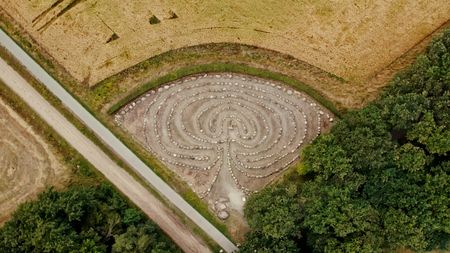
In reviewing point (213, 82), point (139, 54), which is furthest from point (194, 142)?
point (139, 54)

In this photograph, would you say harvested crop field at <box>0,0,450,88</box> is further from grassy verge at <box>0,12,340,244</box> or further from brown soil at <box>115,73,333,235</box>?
brown soil at <box>115,73,333,235</box>

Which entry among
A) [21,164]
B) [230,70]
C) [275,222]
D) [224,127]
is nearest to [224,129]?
[224,127]

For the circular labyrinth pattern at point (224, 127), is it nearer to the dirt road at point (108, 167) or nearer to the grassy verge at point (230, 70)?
the grassy verge at point (230, 70)

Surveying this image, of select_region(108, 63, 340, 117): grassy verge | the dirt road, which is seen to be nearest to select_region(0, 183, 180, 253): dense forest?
the dirt road

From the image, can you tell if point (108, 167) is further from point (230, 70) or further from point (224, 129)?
point (230, 70)

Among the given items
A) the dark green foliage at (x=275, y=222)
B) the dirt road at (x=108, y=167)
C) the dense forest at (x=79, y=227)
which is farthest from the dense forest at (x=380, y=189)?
the dense forest at (x=79, y=227)

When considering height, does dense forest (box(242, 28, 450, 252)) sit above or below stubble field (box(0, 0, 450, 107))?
below

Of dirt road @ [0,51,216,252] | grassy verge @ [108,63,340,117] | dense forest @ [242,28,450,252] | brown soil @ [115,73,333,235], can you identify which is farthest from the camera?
grassy verge @ [108,63,340,117]

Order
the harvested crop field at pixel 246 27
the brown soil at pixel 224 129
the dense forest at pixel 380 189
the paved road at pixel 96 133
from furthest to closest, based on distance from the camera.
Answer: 1. the harvested crop field at pixel 246 27
2. the brown soil at pixel 224 129
3. the paved road at pixel 96 133
4. the dense forest at pixel 380 189
